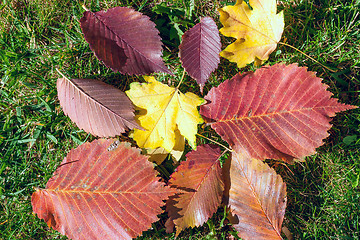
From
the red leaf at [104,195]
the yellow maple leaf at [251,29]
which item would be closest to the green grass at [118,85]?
the yellow maple leaf at [251,29]

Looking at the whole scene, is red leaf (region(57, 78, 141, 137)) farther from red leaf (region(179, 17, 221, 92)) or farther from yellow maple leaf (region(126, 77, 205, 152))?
red leaf (region(179, 17, 221, 92))

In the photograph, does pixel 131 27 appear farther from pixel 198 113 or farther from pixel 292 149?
pixel 292 149

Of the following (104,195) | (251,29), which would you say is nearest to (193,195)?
(104,195)

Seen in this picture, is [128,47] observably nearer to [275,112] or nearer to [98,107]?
[98,107]

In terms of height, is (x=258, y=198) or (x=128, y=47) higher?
(x=128, y=47)

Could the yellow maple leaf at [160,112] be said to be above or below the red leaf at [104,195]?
above

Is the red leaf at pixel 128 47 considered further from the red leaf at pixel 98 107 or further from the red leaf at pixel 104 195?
the red leaf at pixel 104 195

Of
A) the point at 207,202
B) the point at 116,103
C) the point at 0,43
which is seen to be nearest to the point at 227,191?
the point at 207,202
